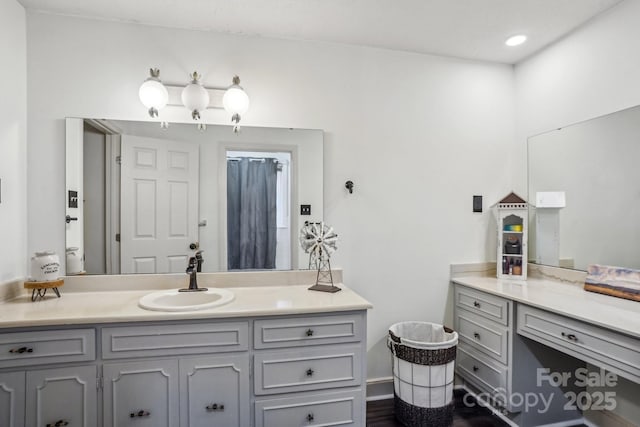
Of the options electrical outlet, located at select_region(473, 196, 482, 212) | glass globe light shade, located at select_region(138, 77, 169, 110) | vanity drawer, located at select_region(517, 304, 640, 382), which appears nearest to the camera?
vanity drawer, located at select_region(517, 304, 640, 382)

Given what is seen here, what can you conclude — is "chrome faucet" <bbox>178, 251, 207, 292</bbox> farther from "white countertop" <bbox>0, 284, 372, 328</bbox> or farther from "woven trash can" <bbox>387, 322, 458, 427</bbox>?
"woven trash can" <bbox>387, 322, 458, 427</bbox>

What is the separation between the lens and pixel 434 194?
7.94ft

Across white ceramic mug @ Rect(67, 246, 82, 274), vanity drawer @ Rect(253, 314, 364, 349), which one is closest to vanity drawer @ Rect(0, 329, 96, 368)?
white ceramic mug @ Rect(67, 246, 82, 274)

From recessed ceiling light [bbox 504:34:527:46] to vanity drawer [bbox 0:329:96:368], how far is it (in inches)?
115

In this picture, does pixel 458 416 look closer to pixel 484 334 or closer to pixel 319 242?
pixel 484 334

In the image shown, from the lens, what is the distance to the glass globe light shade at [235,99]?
2.00 meters

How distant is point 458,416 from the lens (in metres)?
2.10

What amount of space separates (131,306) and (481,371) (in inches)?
82.6

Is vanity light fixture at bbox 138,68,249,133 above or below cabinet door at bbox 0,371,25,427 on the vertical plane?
above

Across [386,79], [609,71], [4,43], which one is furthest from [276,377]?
[609,71]

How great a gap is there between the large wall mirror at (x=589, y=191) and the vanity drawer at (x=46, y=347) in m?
2.73

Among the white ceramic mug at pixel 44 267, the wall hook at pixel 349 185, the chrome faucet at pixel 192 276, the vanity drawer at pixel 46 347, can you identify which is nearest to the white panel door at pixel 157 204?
the chrome faucet at pixel 192 276

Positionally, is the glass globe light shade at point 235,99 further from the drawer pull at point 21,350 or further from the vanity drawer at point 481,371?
the vanity drawer at point 481,371

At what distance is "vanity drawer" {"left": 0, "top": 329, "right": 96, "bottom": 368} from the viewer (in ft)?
4.66
